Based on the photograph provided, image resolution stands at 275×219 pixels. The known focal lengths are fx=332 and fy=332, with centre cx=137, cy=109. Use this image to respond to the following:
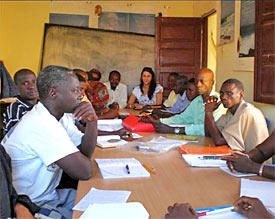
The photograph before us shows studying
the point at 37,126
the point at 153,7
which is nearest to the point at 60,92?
the point at 37,126

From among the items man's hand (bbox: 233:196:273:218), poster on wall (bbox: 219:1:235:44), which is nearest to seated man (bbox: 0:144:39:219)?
man's hand (bbox: 233:196:273:218)

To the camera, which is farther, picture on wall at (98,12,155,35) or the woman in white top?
picture on wall at (98,12,155,35)

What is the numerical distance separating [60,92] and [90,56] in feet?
15.1

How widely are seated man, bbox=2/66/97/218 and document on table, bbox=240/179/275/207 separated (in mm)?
702

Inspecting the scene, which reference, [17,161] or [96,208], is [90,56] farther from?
[96,208]

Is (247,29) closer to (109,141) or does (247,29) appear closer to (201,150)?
(201,150)

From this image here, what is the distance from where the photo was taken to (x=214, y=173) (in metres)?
1.65

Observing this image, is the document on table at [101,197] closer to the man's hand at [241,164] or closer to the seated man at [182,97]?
the man's hand at [241,164]

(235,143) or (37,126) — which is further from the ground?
(37,126)

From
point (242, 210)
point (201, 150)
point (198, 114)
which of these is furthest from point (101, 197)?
point (198, 114)

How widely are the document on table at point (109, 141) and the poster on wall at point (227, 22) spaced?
96.5 inches

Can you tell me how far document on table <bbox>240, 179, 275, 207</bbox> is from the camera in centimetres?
131

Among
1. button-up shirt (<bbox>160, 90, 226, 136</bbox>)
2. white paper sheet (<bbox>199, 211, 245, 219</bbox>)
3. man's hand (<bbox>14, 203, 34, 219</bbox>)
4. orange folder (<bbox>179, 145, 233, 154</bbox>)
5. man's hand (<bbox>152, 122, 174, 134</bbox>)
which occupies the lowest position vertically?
man's hand (<bbox>14, 203, 34, 219</bbox>)

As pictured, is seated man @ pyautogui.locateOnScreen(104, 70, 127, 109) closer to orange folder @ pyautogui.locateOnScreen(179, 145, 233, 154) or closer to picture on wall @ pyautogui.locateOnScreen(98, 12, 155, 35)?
picture on wall @ pyautogui.locateOnScreen(98, 12, 155, 35)
